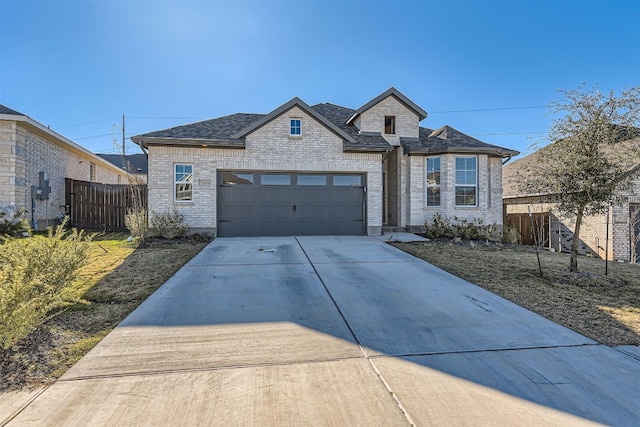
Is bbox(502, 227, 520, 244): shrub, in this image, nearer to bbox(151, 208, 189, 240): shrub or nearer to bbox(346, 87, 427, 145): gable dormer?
bbox(346, 87, 427, 145): gable dormer

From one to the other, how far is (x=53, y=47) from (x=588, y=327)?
675 inches

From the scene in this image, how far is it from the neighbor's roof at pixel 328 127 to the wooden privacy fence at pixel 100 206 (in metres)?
3.90

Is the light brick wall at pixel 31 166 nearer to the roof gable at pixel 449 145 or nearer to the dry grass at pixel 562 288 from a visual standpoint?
the dry grass at pixel 562 288

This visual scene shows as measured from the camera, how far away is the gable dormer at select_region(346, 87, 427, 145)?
14.0 m

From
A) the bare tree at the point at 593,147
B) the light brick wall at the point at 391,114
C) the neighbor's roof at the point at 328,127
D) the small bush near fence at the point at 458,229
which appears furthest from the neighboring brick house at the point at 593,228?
the bare tree at the point at 593,147

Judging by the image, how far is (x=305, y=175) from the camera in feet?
40.2

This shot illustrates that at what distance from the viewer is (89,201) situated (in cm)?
1411

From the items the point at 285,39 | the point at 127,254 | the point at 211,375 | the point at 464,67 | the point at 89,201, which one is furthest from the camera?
the point at 464,67

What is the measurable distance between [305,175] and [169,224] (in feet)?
16.8

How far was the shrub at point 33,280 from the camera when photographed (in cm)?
292

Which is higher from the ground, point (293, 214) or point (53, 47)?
point (53, 47)

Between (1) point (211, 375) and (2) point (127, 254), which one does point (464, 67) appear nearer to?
(2) point (127, 254)

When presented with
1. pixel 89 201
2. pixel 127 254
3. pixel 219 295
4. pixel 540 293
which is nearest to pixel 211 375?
pixel 219 295

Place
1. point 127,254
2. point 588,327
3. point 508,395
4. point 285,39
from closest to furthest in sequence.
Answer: point 508,395
point 588,327
point 127,254
point 285,39
